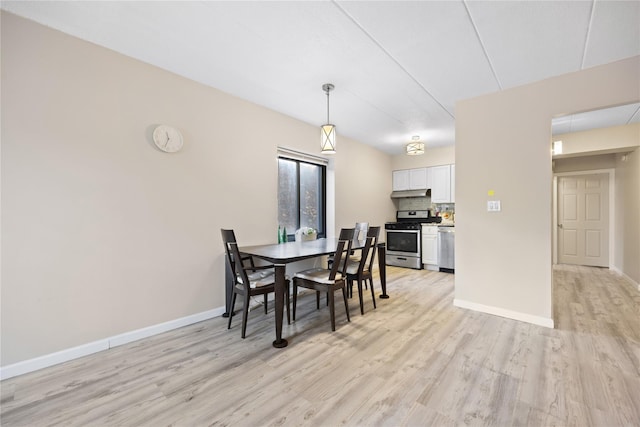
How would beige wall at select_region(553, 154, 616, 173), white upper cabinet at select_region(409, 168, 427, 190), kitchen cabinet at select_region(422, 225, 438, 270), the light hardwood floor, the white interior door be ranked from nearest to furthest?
the light hardwood floor < beige wall at select_region(553, 154, 616, 173) < kitchen cabinet at select_region(422, 225, 438, 270) < the white interior door < white upper cabinet at select_region(409, 168, 427, 190)

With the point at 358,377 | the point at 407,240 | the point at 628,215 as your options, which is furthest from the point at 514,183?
the point at 628,215

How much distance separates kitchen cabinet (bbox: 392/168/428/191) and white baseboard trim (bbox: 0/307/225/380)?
15.1 ft

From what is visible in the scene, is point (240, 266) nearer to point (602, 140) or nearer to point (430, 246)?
point (430, 246)

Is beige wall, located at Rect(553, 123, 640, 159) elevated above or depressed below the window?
above

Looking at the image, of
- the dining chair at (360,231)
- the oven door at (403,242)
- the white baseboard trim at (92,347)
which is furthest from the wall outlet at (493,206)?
the white baseboard trim at (92,347)

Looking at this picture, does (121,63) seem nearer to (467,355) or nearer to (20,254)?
(20,254)

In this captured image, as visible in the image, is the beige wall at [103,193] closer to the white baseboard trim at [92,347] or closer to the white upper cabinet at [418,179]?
the white baseboard trim at [92,347]

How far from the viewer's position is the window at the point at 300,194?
13.5 ft

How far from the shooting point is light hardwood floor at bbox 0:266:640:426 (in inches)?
60.6

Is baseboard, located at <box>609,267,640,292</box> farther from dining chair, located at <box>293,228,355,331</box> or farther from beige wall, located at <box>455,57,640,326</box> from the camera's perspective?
dining chair, located at <box>293,228,355,331</box>

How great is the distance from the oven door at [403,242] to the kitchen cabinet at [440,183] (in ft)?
2.72

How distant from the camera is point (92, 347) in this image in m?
2.21

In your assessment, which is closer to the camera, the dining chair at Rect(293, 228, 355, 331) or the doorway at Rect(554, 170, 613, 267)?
the dining chair at Rect(293, 228, 355, 331)

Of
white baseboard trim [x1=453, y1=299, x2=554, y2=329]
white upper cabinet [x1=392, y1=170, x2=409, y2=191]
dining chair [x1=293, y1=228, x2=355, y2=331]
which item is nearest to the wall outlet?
white baseboard trim [x1=453, y1=299, x2=554, y2=329]
